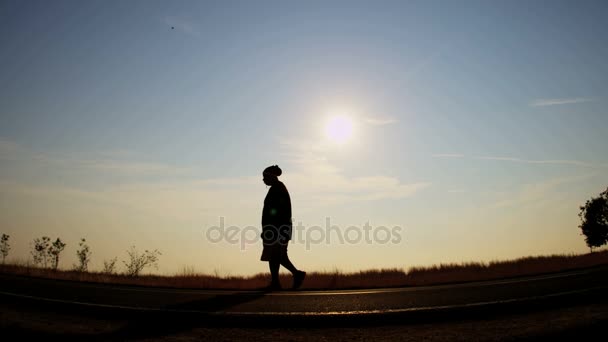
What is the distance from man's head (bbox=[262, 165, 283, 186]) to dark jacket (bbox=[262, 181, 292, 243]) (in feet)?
0.49

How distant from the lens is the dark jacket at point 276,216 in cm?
834

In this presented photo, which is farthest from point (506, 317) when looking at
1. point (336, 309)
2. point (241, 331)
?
point (241, 331)

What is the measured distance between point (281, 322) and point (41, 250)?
22688mm

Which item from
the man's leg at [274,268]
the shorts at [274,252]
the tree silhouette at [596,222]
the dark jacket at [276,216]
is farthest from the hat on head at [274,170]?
the tree silhouette at [596,222]

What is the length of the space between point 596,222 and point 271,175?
166 feet

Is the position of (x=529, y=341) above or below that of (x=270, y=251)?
below

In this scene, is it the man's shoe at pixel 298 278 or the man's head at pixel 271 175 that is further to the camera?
the man's head at pixel 271 175

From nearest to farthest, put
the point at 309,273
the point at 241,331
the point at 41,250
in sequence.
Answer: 1. the point at 241,331
2. the point at 309,273
3. the point at 41,250

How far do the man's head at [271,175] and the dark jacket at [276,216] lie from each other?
0.49 feet

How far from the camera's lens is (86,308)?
474 centimetres

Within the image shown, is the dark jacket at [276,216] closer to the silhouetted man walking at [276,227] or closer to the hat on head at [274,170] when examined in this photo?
the silhouetted man walking at [276,227]

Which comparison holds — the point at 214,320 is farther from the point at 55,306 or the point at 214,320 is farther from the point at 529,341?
the point at 529,341

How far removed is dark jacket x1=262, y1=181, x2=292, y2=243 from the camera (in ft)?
27.3

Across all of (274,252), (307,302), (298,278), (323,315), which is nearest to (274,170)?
(274,252)
